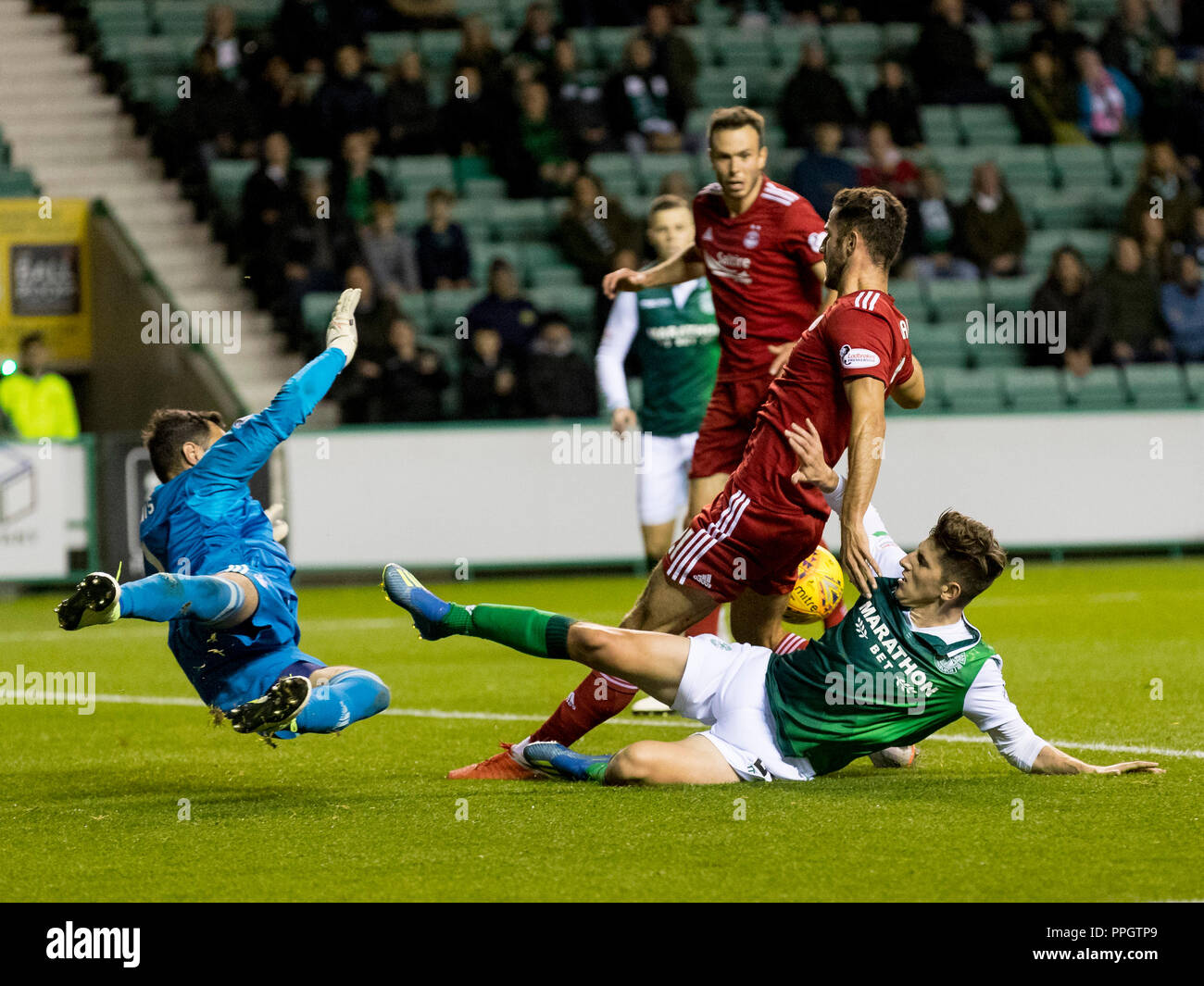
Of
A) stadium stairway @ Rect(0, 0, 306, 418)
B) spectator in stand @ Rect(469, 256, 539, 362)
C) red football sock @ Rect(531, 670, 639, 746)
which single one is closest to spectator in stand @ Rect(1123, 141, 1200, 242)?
spectator in stand @ Rect(469, 256, 539, 362)

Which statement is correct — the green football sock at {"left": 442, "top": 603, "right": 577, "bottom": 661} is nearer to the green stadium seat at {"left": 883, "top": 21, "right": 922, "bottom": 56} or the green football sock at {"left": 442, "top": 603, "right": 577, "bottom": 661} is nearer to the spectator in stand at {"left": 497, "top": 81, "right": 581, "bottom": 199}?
the spectator in stand at {"left": 497, "top": 81, "right": 581, "bottom": 199}

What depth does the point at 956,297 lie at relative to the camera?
16547mm

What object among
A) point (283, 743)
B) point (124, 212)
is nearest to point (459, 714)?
point (283, 743)

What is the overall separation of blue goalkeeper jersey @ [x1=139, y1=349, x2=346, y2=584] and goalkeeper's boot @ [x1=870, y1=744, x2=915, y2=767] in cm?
221

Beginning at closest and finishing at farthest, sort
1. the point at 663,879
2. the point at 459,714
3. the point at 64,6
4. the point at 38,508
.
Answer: the point at 663,879 < the point at 459,714 < the point at 38,508 < the point at 64,6

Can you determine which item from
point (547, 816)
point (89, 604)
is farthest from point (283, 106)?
point (547, 816)

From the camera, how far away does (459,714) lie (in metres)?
7.82

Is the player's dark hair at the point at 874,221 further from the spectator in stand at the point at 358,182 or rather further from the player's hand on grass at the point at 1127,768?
the spectator in stand at the point at 358,182

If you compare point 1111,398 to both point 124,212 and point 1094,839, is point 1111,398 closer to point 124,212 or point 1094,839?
point 124,212

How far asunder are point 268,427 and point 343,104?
39.3 feet

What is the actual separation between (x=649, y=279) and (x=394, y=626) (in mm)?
4940

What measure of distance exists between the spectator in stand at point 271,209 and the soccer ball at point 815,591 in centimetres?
1023

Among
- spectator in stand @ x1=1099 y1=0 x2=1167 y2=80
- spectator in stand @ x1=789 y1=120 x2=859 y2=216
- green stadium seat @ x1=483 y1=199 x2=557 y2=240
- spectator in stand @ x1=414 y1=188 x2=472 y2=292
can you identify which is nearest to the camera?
spectator in stand @ x1=414 y1=188 x2=472 y2=292

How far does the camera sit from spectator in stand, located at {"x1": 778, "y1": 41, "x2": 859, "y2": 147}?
17.6 meters
